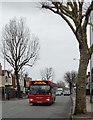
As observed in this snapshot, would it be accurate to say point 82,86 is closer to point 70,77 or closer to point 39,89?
point 39,89

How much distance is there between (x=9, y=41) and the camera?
4625cm

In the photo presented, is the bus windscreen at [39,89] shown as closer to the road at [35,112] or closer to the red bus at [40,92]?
the red bus at [40,92]

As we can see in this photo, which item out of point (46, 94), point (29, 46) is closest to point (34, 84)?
point (46, 94)

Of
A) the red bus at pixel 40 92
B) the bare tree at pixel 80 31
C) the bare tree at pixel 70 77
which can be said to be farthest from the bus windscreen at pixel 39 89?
the bare tree at pixel 70 77

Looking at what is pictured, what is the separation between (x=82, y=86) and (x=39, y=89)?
12.1 metres

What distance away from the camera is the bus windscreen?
25.7 m

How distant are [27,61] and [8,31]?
6660 mm

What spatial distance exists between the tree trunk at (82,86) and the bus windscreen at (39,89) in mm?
11626

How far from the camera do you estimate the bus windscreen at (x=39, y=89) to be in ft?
84.4

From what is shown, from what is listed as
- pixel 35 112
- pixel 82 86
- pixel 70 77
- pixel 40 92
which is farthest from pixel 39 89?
pixel 70 77

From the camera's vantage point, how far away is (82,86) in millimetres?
14258

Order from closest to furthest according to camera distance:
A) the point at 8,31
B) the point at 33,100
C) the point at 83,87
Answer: the point at 83,87 → the point at 33,100 → the point at 8,31

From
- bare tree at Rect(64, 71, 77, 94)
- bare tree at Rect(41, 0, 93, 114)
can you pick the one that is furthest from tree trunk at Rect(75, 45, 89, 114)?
bare tree at Rect(64, 71, 77, 94)

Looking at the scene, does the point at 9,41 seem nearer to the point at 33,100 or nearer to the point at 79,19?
the point at 33,100
